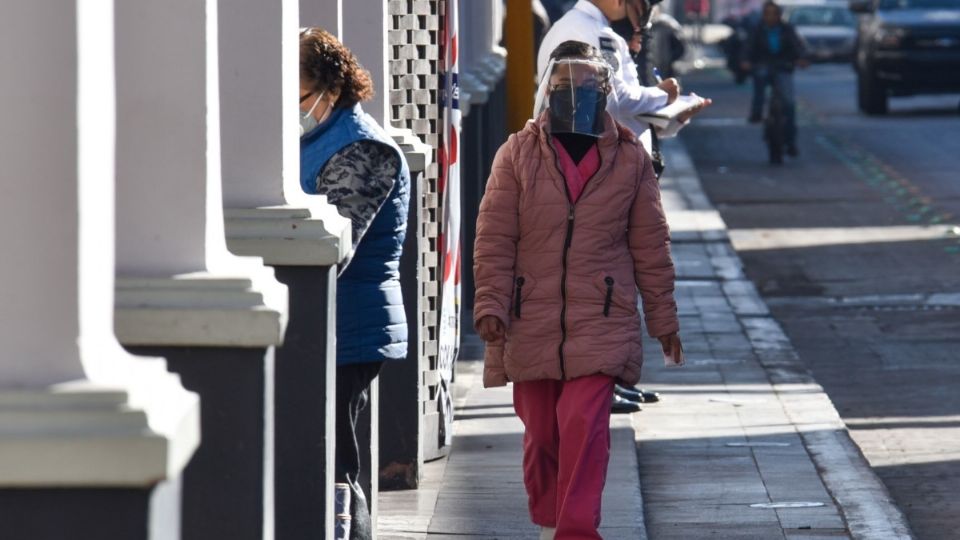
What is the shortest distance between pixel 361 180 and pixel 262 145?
0.63 meters

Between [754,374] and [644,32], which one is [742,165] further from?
[644,32]

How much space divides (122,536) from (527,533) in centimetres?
382

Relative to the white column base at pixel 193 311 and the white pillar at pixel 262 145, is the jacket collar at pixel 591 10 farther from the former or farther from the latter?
the white column base at pixel 193 311

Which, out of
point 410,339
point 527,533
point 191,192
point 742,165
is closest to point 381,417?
point 410,339

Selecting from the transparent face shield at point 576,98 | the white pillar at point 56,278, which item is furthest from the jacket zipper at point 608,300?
the white pillar at point 56,278

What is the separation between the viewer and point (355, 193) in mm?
5949

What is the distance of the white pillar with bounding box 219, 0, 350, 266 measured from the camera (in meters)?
5.35

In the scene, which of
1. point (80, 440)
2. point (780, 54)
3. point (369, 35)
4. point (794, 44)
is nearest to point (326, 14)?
point (369, 35)

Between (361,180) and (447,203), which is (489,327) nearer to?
(361,180)

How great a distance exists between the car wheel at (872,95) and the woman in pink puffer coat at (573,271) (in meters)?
26.3

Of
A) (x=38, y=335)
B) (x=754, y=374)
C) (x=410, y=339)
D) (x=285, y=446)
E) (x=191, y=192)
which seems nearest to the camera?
(x=38, y=335)

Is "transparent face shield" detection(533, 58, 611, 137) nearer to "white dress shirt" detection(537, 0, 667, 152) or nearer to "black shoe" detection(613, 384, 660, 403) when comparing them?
"white dress shirt" detection(537, 0, 667, 152)

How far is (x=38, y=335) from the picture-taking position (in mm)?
3357

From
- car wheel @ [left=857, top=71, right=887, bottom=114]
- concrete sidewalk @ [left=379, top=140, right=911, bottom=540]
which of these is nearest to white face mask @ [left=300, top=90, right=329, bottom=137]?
concrete sidewalk @ [left=379, top=140, right=911, bottom=540]
